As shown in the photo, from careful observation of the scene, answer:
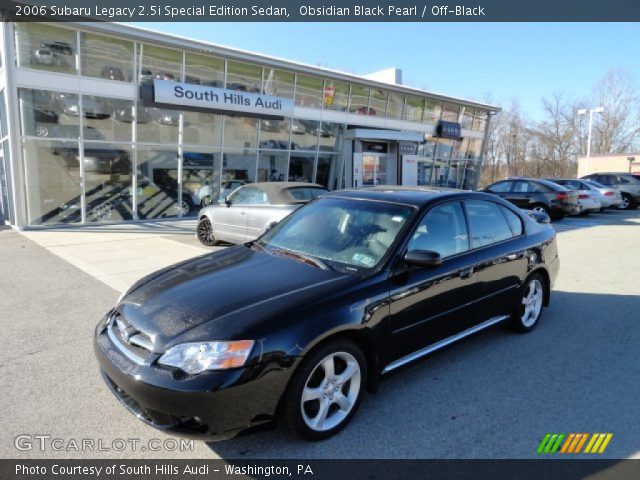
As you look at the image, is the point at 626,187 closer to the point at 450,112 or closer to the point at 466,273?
the point at 450,112

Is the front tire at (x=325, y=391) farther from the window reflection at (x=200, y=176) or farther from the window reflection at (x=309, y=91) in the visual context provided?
the window reflection at (x=309, y=91)

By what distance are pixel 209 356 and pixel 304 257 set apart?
4.23ft

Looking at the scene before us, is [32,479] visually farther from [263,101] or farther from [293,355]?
[263,101]

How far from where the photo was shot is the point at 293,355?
8.46ft

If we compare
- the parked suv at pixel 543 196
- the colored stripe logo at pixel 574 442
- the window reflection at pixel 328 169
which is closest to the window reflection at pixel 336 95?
the window reflection at pixel 328 169

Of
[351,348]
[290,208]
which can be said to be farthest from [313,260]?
[290,208]

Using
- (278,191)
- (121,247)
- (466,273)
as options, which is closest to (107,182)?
(121,247)

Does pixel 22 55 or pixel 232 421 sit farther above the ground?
pixel 22 55

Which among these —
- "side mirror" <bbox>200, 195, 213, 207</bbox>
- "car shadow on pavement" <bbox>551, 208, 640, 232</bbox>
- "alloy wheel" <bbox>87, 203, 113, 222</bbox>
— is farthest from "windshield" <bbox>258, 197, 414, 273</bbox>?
"car shadow on pavement" <bbox>551, 208, 640, 232</bbox>

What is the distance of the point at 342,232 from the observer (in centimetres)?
374

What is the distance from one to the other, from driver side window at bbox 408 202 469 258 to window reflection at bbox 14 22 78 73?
1252 cm

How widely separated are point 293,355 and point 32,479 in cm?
162

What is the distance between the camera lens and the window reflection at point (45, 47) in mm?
11520

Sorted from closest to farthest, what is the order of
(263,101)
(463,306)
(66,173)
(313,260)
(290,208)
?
(313,260) → (463,306) → (290,208) → (66,173) → (263,101)
